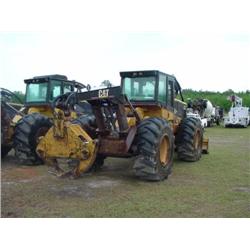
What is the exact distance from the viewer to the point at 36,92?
36.7 feet

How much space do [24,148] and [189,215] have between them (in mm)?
4790

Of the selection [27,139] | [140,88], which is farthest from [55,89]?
[140,88]

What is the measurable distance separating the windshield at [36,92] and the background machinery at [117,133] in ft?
9.50

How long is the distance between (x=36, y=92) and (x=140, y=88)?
3580mm

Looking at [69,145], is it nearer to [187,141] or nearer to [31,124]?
[31,124]

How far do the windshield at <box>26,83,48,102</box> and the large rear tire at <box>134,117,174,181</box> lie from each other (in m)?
4.44

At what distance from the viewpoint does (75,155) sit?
6949 millimetres

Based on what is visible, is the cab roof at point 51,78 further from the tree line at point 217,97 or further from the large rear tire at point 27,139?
the tree line at point 217,97

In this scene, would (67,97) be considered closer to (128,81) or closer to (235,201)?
(128,81)

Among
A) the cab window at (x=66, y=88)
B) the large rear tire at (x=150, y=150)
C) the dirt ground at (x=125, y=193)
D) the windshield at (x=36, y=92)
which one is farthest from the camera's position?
the cab window at (x=66, y=88)

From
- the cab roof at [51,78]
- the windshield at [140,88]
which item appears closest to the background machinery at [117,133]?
the windshield at [140,88]

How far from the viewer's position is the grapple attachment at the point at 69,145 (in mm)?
6941

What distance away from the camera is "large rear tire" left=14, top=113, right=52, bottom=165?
8.88 meters

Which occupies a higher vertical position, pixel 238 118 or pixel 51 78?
pixel 51 78
